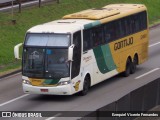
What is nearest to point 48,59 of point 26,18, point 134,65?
point 134,65

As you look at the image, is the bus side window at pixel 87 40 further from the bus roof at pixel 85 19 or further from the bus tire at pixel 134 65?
the bus tire at pixel 134 65

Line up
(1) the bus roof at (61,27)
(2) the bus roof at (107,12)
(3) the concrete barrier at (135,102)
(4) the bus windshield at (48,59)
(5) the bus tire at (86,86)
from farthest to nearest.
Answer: (2) the bus roof at (107,12)
(5) the bus tire at (86,86)
(1) the bus roof at (61,27)
(4) the bus windshield at (48,59)
(3) the concrete barrier at (135,102)

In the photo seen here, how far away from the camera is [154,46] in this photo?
3953cm

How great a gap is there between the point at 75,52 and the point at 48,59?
110cm

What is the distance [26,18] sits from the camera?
4075 centimetres

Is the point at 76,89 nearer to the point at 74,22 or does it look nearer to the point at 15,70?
the point at 74,22

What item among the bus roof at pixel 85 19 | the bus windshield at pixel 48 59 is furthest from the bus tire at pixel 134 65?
the bus windshield at pixel 48 59

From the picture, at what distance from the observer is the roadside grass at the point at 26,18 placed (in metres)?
34.8

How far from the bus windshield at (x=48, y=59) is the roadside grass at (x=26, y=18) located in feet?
21.8

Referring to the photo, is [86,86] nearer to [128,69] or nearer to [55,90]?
[55,90]

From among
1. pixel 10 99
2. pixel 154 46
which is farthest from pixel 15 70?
pixel 154 46

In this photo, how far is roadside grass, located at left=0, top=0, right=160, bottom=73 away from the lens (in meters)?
34.8

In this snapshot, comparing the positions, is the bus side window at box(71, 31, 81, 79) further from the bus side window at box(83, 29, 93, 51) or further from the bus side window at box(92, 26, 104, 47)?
the bus side window at box(92, 26, 104, 47)

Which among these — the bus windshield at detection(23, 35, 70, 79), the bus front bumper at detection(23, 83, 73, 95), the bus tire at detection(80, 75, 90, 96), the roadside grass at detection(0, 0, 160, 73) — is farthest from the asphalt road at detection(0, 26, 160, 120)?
the roadside grass at detection(0, 0, 160, 73)
